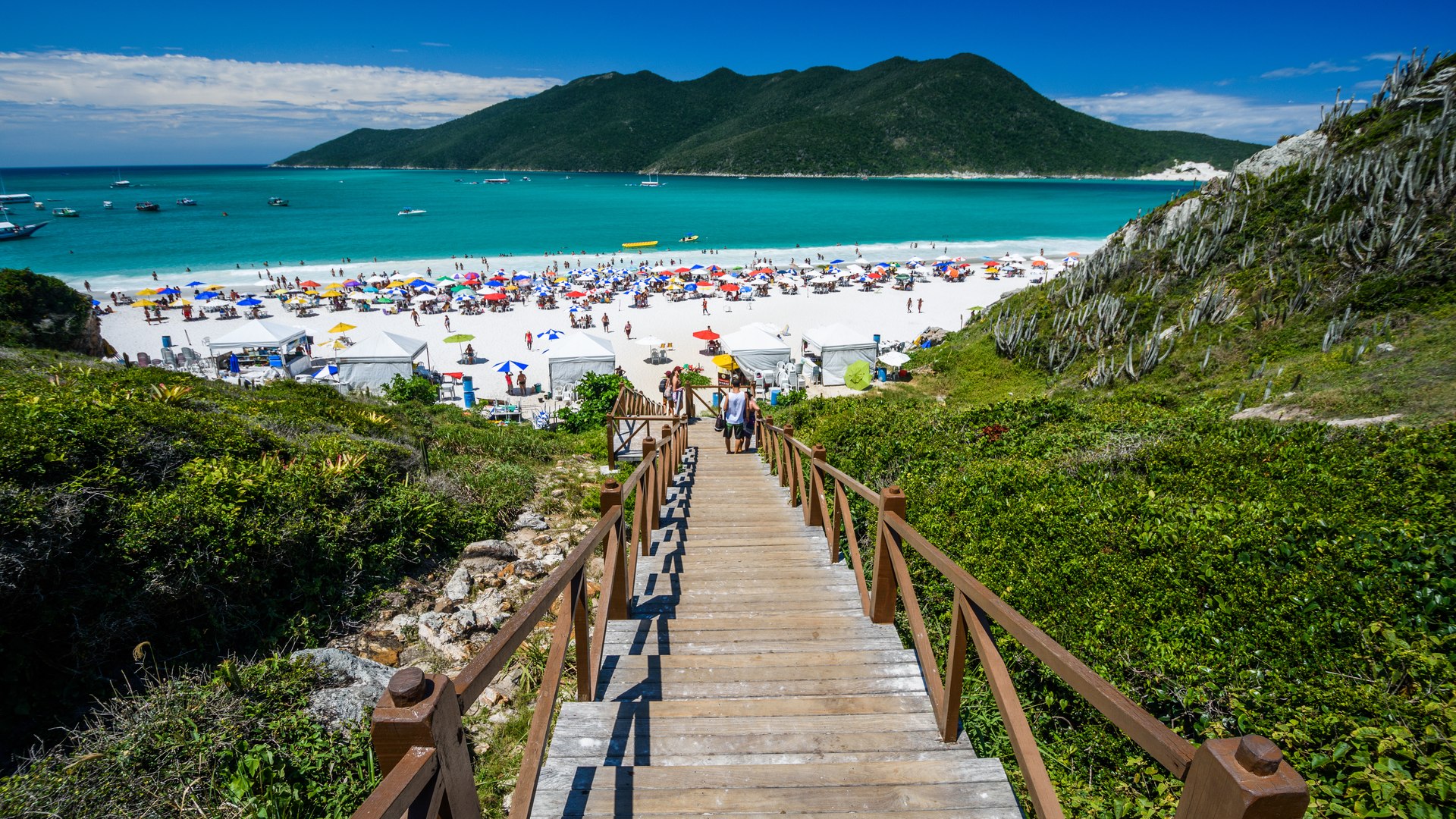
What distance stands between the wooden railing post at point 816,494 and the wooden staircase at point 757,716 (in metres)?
0.91

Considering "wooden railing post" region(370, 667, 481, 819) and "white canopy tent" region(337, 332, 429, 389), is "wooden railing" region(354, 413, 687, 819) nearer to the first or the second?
"wooden railing post" region(370, 667, 481, 819)

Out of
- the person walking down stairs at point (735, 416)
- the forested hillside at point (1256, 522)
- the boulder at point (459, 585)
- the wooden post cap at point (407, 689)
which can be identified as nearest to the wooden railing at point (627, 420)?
the person walking down stairs at point (735, 416)

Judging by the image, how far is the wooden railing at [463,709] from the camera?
1579 mm

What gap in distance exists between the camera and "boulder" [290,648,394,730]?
4.61 metres

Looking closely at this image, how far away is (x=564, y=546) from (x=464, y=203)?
399 ft

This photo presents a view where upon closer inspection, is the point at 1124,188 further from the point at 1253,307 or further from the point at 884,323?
the point at 1253,307

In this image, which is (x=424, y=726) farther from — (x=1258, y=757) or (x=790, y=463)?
(x=790, y=463)

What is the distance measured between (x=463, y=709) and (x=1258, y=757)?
193cm

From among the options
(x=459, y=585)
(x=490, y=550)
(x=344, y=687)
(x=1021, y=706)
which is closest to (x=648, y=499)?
(x=459, y=585)

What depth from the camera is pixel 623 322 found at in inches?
1398

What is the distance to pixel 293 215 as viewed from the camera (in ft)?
308

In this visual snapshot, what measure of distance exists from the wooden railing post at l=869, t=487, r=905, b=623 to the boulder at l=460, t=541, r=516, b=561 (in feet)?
16.8

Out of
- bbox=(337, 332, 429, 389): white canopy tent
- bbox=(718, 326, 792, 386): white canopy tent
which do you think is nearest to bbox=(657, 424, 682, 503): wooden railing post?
bbox=(718, 326, 792, 386): white canopy tent

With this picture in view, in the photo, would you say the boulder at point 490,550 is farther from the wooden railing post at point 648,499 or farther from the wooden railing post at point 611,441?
the wooden railing post at point 611,441
